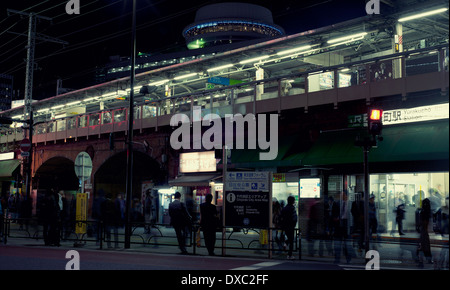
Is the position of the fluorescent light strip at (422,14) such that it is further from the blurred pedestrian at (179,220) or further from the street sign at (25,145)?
the street sign at (25,145)

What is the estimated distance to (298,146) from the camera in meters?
23.2

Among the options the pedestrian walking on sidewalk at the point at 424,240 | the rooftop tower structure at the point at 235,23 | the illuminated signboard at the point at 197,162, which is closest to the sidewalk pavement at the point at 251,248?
the pedestrian walking on sidewalk at the point at 424,240

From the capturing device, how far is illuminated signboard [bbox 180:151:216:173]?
2819 cm

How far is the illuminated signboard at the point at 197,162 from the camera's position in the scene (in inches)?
1110

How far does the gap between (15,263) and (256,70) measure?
59.1ft

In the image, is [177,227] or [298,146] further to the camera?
[298,146]

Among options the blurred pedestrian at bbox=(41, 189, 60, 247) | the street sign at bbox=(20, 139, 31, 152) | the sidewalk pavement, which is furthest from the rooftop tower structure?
the blurred pedestrian at bbox=(41, 189, 60, 247)

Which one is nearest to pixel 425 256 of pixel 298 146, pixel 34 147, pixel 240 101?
pixel 298 146

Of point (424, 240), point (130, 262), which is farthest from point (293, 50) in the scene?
point (130, 262)

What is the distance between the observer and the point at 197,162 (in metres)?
28.8

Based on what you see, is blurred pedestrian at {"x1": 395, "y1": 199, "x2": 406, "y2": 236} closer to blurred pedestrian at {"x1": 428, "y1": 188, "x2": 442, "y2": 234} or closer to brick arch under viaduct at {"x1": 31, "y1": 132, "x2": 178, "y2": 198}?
blurred pedestrian at {"x1": 428, "y1": 188, "x2": 442, "y2": 234}

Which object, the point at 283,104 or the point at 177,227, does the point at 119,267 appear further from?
the point at 283,104

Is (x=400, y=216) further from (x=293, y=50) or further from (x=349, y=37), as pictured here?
(x=293, y=50)
